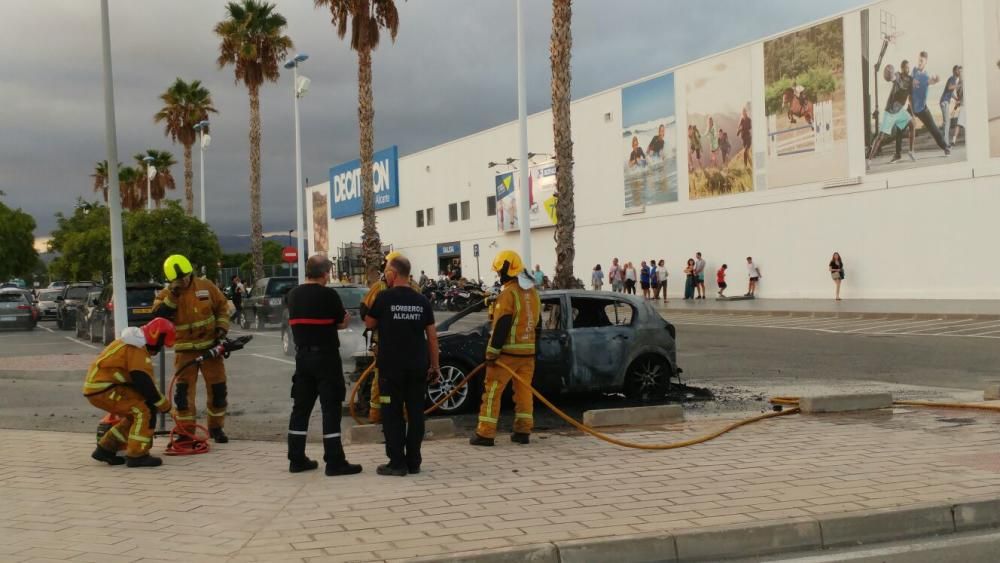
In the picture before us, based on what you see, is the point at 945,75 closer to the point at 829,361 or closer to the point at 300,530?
the point at 829,361

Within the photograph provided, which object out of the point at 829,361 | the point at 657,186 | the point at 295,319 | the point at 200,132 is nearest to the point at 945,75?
the point at 657,186

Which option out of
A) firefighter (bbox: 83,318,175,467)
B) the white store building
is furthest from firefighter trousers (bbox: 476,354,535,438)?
the white store building

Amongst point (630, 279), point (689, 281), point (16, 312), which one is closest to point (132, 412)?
point (16, 312)

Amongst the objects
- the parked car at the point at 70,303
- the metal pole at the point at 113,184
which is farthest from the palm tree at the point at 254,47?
the metal pole at the point at 113,184

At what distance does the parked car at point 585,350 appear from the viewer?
9.98 metres

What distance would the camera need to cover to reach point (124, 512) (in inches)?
232

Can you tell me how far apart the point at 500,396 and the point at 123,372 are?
3.16 metres

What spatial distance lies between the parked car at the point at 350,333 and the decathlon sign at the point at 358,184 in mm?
43770

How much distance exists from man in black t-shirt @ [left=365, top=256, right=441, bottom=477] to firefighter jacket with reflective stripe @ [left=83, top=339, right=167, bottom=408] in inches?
72.8

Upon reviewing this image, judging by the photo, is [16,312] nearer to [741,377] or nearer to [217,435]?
[217,435]

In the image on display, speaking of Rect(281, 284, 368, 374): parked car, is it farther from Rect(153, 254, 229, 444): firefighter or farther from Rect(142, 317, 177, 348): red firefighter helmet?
Rect(142, 317, 177, 348): red firefighter helmet

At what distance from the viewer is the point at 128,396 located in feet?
23.9

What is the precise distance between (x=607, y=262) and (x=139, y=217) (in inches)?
821

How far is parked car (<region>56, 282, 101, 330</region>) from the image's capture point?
32.8 m
